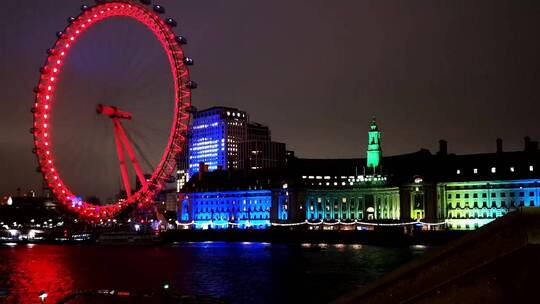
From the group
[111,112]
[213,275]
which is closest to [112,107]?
[111,112]

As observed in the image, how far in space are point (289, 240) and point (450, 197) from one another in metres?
32.1

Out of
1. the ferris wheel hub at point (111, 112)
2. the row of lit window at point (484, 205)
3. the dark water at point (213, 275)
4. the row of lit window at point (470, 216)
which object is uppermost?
the ferris wheel hub at point (111, 112)

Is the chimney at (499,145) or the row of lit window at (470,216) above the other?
the chimney at (499,145)

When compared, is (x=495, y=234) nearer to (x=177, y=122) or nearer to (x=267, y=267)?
(x=267, y=267)

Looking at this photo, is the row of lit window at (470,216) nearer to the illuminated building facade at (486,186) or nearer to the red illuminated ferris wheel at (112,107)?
the illuminated building facade at (486,186)

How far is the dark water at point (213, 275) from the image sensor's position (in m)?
47.1

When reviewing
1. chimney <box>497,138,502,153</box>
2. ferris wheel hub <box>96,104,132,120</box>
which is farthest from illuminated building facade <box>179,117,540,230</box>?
ferris wheel hub <box>96,104,132,120</box>

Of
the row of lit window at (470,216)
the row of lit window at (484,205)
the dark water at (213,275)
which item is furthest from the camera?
the row of lit window at (470,216)

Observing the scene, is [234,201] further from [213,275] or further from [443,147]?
[213,275]

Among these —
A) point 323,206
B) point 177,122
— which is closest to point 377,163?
point 323,206

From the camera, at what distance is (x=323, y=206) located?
151375 mm

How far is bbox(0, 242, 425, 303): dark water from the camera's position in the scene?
47.1 m

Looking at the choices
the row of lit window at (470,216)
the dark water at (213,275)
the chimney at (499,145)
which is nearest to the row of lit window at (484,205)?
the row of lit window at (470,216)

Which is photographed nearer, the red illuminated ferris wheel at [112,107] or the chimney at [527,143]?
the red illuminated ferris wheel at [112,107]
